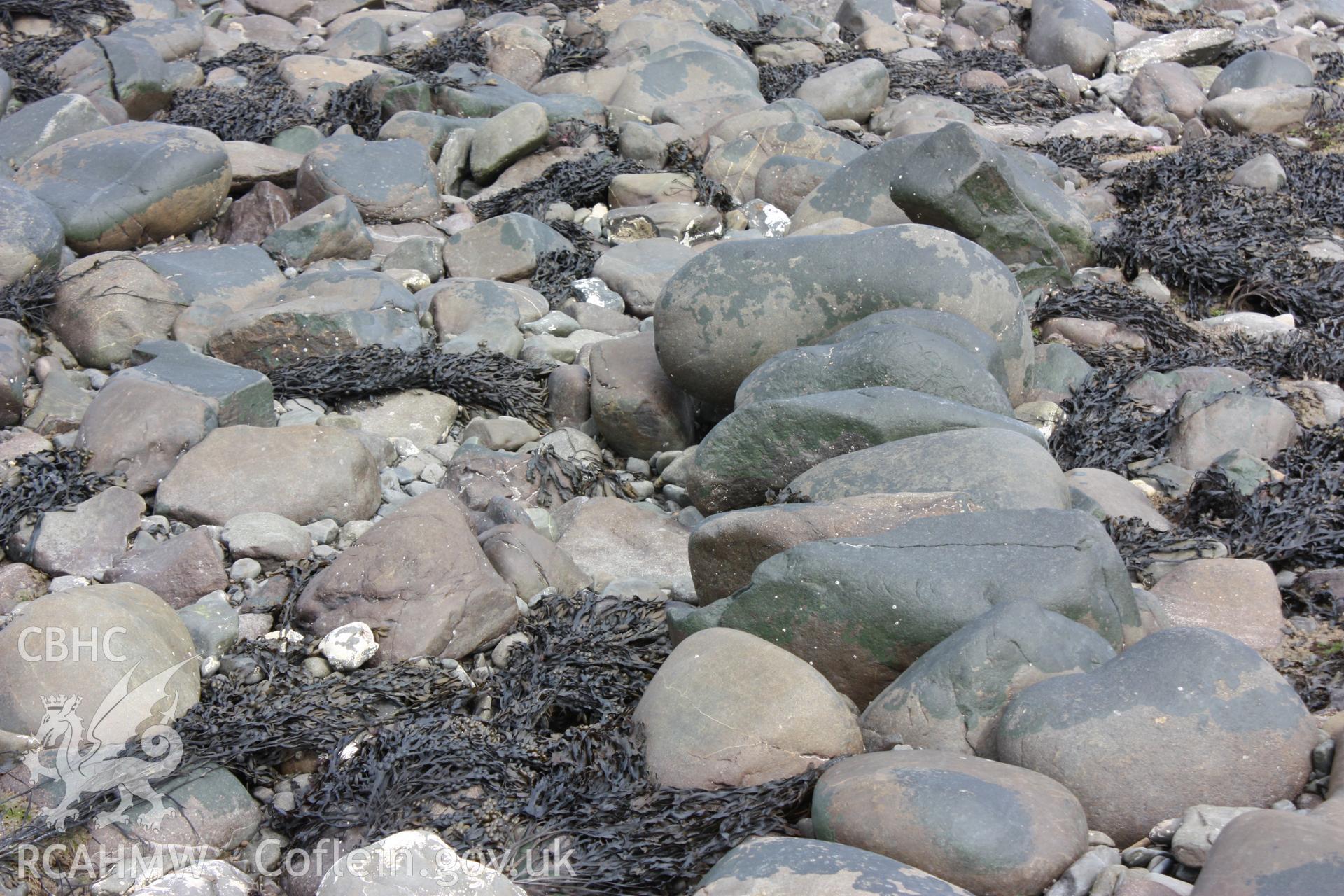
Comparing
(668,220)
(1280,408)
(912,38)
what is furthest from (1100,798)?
(912,38)

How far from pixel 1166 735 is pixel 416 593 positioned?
8.06 feet

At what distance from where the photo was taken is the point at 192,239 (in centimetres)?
800

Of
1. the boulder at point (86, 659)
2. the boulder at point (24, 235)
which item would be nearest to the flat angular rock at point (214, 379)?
the boulder at point (24, 235)

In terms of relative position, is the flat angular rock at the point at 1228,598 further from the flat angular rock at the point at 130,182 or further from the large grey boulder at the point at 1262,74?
the large grey boulder at the point at 1262,74

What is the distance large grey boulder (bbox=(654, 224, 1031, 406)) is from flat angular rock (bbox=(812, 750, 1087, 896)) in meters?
Result: 2.85

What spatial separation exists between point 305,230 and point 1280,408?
5606mm

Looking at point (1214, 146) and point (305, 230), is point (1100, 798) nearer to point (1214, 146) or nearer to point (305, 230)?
point (305, 230)

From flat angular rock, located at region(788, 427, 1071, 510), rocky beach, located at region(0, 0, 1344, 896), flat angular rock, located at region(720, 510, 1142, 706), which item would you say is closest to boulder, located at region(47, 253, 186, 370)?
rocky beach, located at region(0, 0, 1344, 896)

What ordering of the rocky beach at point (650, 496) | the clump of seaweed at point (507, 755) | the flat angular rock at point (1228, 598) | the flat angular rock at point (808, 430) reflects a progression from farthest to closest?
the flat angular rock at point (808, 430) → the flat angular rock at point (1228, 598) → the clump of seaweed at point (507, 755) → the rocky beach at point (650, 496)

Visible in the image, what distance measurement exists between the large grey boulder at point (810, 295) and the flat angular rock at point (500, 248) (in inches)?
83.4

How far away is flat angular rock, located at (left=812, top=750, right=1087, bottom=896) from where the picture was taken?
2.68 m

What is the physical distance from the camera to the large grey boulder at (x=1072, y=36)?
40.6 ft

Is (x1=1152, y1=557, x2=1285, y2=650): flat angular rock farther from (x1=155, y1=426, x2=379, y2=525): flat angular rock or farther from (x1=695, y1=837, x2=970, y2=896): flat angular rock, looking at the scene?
(x1=155, y1=426, x2=379, y2=525): flat angular rock

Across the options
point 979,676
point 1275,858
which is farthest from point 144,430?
point 1275,858
